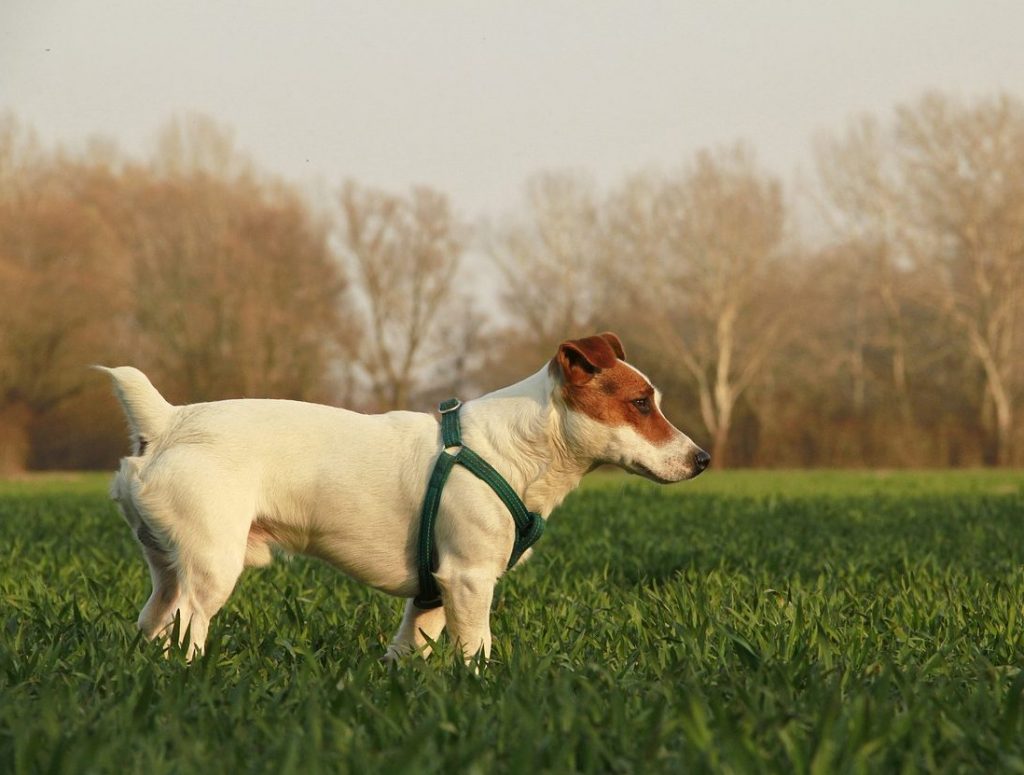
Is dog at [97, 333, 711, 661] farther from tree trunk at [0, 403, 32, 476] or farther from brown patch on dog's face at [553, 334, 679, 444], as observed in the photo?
tree trunk at [0, 403, 32, 476]

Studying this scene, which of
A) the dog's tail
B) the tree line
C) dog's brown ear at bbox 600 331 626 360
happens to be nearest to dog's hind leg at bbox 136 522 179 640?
the dog's tail

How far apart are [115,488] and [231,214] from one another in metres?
40.5

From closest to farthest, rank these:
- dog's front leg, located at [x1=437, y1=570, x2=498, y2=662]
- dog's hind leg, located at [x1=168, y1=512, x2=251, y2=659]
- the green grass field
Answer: the green grass field → dog's hind leg, located at [x1=168, y1=512, x2=251, y2=659] → dog's front leg, located at [x1=437, y1=570, x2=498, y2=662]

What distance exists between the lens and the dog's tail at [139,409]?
4691 mm

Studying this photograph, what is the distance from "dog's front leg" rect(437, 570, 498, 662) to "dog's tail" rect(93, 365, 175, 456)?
137cm

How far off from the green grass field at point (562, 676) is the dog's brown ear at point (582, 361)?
1.08 meters

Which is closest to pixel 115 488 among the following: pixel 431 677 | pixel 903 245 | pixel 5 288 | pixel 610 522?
pixel 431 677

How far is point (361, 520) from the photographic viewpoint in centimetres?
470

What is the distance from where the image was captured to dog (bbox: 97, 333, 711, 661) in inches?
175

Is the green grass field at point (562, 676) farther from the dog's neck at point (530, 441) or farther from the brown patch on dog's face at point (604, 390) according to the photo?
the brown patch on dog's face at point (604, 390)

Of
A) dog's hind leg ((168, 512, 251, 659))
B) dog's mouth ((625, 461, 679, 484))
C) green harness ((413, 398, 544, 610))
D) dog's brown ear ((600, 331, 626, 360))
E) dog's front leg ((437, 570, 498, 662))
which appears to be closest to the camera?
dog's hind leg ((168, 512, 251, 659))

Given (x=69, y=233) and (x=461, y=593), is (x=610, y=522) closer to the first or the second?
(x=461, y=593)

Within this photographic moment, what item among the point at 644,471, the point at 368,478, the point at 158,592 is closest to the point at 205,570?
the point at 158,592

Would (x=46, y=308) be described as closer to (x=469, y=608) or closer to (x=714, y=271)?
(x=714, y=271)
